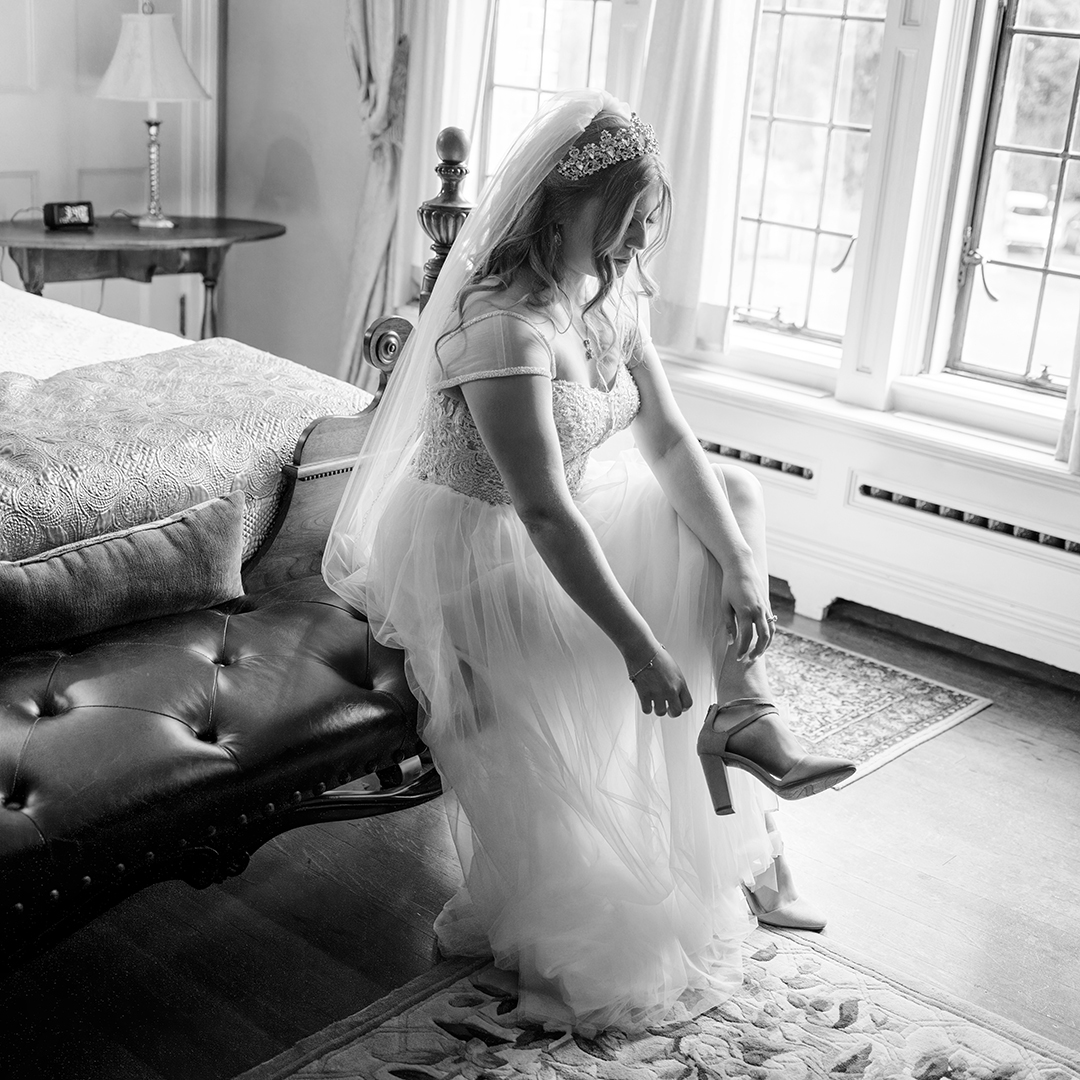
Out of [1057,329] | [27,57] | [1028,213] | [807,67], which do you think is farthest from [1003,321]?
[27,57]

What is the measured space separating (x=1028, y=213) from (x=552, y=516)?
2143mm

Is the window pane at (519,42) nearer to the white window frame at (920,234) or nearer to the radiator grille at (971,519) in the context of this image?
the white window frame at (920,234)

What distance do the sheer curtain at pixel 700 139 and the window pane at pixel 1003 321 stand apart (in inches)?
27.5

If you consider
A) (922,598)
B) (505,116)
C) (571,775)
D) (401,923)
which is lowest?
(401,923)

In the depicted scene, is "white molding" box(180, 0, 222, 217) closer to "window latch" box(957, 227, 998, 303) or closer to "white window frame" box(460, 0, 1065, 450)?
"white window frame" box(460, 0, 1065, 450)

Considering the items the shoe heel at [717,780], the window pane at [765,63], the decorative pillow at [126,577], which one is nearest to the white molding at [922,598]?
the window pane at [765,63]

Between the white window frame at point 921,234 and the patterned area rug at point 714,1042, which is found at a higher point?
the white window frame at point 921,234

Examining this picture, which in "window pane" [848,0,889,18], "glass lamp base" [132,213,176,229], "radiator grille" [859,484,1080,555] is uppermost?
"window pane" [848,0,889,18]

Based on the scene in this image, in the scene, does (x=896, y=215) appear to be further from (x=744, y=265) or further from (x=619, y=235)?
(x=619, y=235)

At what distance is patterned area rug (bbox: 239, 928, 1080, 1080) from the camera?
1942 millimetres

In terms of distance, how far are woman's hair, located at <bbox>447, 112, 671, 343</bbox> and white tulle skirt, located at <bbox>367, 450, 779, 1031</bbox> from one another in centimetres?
37

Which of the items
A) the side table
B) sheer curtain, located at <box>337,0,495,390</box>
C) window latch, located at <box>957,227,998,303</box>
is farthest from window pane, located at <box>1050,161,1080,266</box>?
the side table

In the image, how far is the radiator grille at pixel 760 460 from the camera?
12.5 ft

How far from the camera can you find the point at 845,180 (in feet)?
12.7
